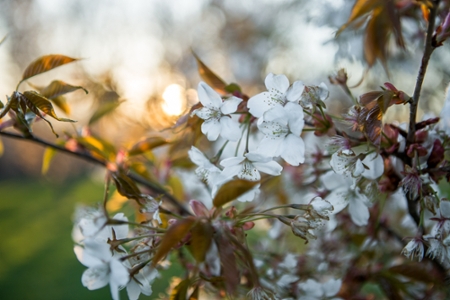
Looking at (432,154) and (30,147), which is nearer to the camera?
(432,154)

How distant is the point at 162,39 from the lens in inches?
181

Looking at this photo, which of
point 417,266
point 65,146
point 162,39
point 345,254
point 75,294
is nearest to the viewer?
point 417,266

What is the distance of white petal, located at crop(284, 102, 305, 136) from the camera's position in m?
0.52

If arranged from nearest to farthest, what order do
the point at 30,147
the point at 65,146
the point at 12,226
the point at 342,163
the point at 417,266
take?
the point at 342,163
the point at 417,266
the point at 65,146
the point at 12,226
the point at 30,147

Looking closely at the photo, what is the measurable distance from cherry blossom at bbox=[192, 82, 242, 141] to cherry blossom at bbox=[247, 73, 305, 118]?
0.08ft

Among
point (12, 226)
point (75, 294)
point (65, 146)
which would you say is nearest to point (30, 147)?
point (12, 226)

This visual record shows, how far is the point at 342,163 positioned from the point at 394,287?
33 centimetres

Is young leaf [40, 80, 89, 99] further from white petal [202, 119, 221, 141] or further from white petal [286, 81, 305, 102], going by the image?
white petal [286, 81, 305, 102]

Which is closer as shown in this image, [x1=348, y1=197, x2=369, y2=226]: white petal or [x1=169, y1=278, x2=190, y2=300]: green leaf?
[x1=169, y1=278, x2=190, y2=300]: green leaf

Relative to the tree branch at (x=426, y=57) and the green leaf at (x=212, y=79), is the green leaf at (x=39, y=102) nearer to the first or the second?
the green leaf at (x=212, y=79)

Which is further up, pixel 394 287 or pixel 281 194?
pixel 394 287

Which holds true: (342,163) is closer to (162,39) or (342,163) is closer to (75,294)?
(75,294)

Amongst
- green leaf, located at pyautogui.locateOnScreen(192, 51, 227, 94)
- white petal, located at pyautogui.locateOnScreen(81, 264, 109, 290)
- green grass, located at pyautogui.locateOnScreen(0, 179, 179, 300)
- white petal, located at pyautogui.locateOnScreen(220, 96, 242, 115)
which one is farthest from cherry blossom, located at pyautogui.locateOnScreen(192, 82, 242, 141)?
green grass, located at pyautogui.locateOnScreen(0, 179, 179, 300)

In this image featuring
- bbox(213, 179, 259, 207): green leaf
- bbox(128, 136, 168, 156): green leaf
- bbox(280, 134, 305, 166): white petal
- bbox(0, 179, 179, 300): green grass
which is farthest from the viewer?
bbox(0, 179, 179, 300): green grass
